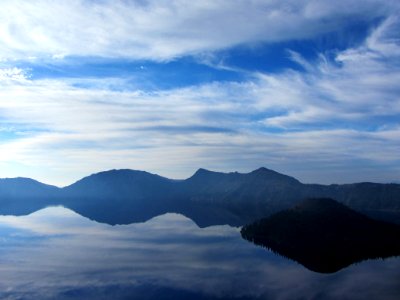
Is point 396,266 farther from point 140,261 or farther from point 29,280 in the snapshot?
point 29,280

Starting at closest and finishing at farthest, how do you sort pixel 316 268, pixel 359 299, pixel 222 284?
pixel 359 299 → pixel 222 284 → pixel 316 268

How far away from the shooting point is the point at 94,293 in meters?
137

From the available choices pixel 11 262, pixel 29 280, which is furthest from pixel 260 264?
pixel 11 262

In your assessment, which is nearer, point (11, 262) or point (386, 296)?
point (386, 296)

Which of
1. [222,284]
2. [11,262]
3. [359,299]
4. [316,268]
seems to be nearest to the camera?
[359,299]

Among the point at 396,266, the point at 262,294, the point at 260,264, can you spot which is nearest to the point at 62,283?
the point at 262,294

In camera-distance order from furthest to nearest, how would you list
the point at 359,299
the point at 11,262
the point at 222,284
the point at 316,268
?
the point at 11,262
the point at 316,268
the point at 222,284
the point at 359,299

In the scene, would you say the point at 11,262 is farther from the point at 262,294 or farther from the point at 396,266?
the point at 396,266

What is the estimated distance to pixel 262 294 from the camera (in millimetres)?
136125

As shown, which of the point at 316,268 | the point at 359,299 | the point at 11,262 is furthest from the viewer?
the point at 11,262

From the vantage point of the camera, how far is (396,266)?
18488 cm

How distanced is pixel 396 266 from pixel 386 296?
56192mm

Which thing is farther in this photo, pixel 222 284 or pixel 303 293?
pixel 222 284

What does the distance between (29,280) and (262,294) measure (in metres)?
91.2
